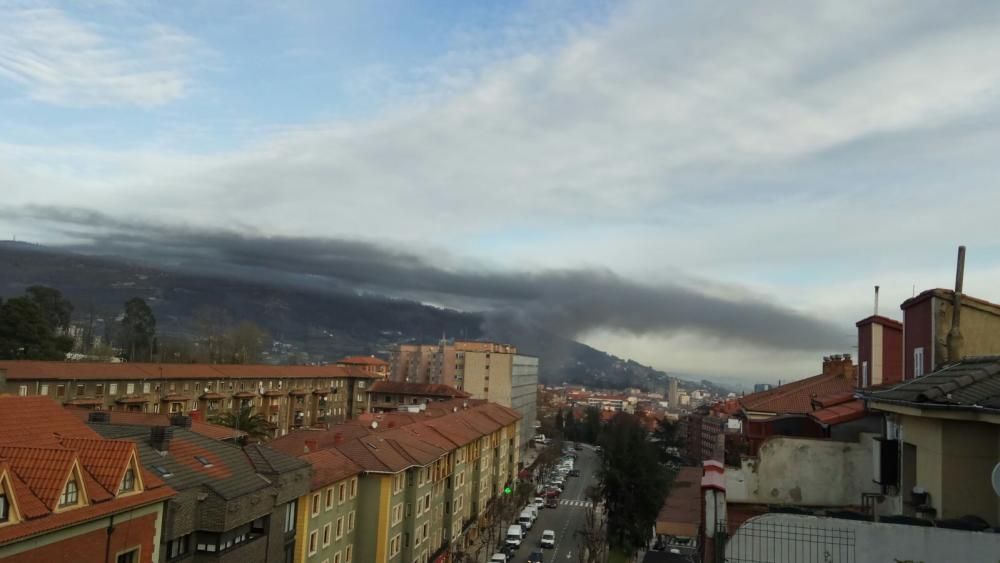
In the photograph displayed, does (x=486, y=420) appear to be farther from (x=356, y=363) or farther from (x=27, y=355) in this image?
(x=356, y=363)

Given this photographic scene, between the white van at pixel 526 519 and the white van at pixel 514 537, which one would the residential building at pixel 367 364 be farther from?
the white van at pixel 514 537

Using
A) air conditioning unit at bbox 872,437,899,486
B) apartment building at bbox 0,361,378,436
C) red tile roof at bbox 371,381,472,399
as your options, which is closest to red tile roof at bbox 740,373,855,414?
air conditioning unit at bbox 872,437,899,486

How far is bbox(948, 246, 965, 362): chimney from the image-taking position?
1223cm

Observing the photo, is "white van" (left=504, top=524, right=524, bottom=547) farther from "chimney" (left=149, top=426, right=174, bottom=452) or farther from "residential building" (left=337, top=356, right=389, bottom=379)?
"residential building" (left=337, top=356, right=389, bottom=379)

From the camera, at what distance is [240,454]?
26688 millimetres

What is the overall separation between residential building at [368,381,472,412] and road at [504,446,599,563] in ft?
66.4

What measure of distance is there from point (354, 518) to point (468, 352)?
287 ft

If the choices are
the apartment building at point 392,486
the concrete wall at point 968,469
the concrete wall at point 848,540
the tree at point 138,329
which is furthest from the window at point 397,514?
the tree at point 138,329

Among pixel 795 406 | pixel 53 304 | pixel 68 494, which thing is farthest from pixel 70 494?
pixel 53 304

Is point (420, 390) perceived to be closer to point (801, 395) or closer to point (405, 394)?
point (405, 394)

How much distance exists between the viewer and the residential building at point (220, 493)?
856 inches

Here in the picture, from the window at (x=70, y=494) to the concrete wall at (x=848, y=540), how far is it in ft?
51.4

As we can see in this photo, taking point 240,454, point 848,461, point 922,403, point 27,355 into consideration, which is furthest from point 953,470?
point 27,355

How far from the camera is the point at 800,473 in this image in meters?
13.4
